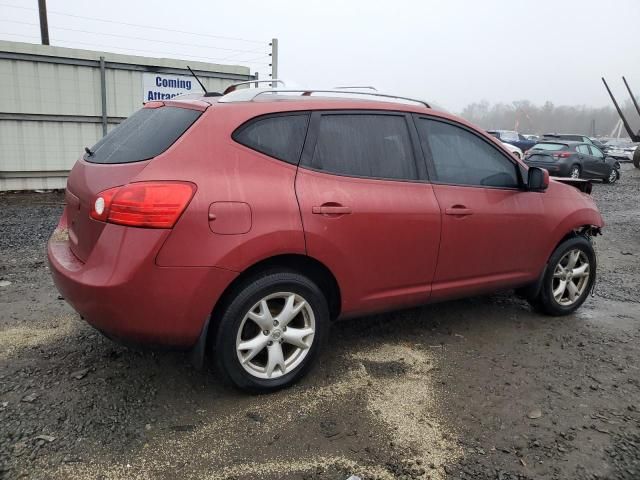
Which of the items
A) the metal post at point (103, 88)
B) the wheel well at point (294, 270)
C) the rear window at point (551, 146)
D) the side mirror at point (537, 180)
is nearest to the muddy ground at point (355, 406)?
the wheel well at point (294, 270)

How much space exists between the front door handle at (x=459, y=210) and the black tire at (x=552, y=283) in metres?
1.14

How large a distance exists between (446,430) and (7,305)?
364cm

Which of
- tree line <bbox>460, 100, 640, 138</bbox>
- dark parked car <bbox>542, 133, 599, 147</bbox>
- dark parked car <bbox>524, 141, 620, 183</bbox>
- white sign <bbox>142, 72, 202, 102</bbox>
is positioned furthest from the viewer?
tree line <bbox>460, 100, 640, 138</bbox>

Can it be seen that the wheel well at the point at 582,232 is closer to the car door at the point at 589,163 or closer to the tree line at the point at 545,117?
the car door at the point at 589,163

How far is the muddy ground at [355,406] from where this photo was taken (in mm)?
2555

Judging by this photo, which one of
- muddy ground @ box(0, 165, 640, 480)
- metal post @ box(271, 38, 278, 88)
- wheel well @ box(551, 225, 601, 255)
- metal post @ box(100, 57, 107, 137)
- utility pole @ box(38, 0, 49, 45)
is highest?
utility pole @ box(38, 0, 49, 45)

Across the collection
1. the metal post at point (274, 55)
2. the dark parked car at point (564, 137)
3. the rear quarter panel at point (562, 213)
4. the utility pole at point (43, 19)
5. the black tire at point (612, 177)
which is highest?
the utility pole at point (43, 19)

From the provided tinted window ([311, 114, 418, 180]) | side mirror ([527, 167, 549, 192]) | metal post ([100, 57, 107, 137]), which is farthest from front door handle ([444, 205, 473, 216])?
metal post ([100, 57, 107, 137])

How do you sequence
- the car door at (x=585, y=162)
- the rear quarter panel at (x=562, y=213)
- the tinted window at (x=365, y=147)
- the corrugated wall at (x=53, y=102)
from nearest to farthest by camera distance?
the tinted window at (x=365, y=147) < the rear quarter panel at (x=562, y=213) < the corrugated wall at (x=53, y=102) < the car door at (x=585, y=162)

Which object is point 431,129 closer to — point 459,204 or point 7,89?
point 459,204

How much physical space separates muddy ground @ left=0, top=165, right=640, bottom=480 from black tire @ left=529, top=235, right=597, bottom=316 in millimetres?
145

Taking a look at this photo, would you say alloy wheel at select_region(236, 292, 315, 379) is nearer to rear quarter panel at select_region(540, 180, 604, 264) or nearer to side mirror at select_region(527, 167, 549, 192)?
side mirror at select_region(527, 167, 549, 192)

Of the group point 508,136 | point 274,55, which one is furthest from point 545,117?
point 274,55

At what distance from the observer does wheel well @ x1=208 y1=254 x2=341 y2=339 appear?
290 cm
